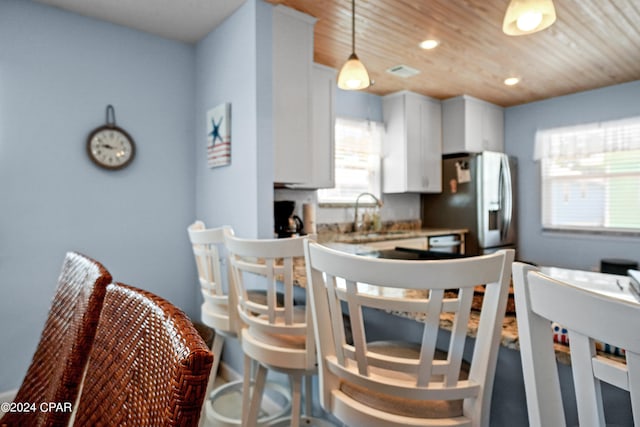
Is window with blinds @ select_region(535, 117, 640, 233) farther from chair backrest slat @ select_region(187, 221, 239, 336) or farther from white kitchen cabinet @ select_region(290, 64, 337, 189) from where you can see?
chair backrest slat @ select_region(187, 221, 239, 336)

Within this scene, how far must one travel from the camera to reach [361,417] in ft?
3.20

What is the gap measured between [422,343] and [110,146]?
2.46 meters

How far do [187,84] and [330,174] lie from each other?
135cm

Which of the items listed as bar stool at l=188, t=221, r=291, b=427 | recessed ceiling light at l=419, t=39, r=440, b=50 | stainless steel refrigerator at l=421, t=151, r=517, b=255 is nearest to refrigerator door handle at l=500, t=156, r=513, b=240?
stainless steel refrigerator at l=421, t=151, r=517, b=255

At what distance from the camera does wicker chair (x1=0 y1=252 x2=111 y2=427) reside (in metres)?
0.68

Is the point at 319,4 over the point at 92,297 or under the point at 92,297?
over

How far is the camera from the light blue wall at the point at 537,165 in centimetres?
396

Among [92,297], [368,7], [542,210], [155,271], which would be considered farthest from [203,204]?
[542,210]

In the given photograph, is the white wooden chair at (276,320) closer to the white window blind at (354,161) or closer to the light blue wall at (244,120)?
the light blue wall at (244,120)

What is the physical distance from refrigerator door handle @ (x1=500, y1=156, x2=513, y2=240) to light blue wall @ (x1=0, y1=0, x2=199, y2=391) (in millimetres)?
3368

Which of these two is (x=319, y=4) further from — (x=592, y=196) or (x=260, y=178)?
(x=592, y=196)

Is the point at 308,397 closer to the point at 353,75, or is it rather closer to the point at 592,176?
the point at 353,75

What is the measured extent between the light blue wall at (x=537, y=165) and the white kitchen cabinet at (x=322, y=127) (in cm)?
283

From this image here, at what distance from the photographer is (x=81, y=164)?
7.99ft
